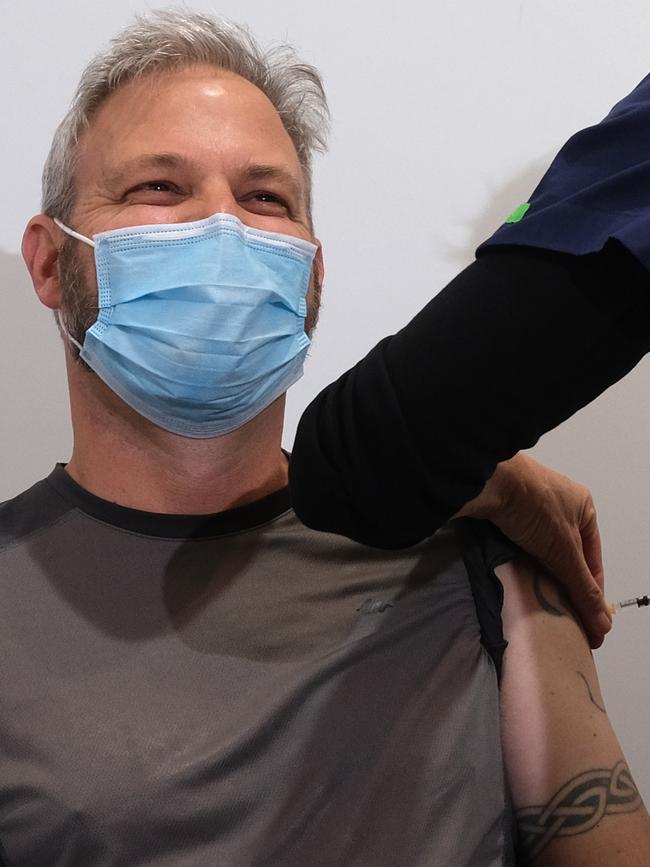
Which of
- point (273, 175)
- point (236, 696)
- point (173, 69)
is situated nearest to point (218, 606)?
point (236, 696)

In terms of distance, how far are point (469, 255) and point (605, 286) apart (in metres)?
1.19

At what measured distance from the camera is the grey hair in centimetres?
143

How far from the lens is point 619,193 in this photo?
2.13 feet

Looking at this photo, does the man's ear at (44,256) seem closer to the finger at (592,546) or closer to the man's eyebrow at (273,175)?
the man's eyebrow at (273,175)

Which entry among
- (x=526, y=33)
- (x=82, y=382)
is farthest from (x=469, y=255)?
(x=82, y=382)

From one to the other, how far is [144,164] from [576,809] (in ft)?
3.12

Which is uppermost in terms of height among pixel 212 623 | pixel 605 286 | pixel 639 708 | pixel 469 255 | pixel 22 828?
pixel 605 286

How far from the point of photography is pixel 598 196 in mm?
651

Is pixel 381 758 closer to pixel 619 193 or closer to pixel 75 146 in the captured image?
pixel 619 193

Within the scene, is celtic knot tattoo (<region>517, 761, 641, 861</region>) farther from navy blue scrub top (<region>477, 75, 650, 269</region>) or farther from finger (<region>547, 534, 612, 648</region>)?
navy blue scrub top (<region>477, 75, 650, 269</region>)

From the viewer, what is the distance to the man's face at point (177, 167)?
132 centimetres

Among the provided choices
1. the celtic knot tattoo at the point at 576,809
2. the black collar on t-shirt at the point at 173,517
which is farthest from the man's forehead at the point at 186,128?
the celtic knot tattoo at the point at 576,809

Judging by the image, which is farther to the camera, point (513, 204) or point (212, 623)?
point (513, 204)

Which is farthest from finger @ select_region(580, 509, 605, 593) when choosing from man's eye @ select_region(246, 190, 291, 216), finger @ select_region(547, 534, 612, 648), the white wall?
man's eye @ select_region(246, 190, 291, 216)
